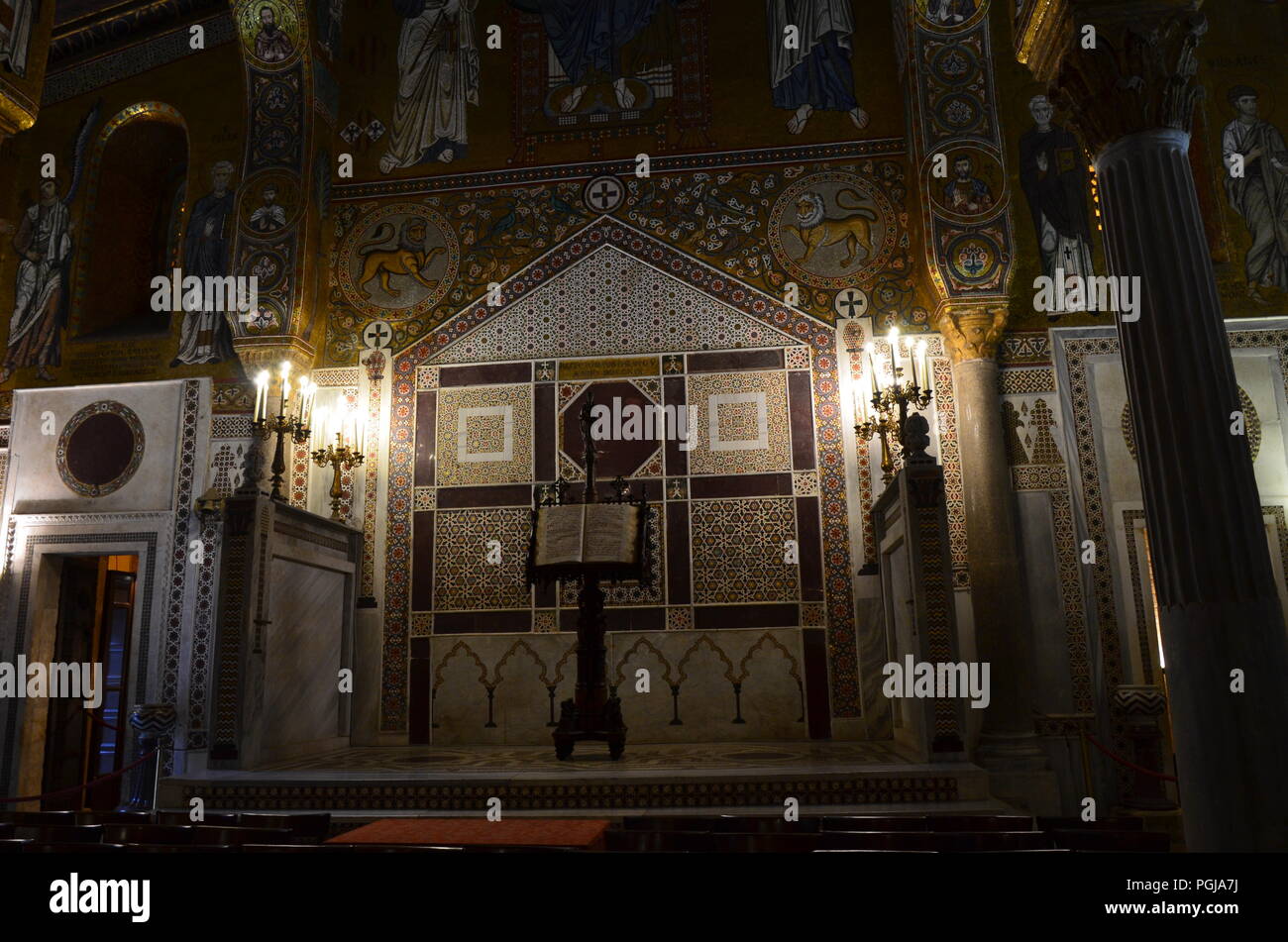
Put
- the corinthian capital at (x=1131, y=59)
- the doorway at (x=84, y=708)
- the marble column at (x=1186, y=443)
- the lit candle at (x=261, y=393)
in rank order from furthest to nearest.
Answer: the doorway at (x=84, y=708) → the lit candle at (x=261, y=393) → the corinthian capital at (x=1131, y=59) → the marble column at (x=1186, y=443)

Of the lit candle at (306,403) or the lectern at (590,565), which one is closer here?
the lectern at (590,565)

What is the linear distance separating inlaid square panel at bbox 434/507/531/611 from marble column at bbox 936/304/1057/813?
460cm

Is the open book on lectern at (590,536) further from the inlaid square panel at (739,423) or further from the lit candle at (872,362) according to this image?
the lit candle at (872,362)

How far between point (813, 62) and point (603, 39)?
2.54 metres

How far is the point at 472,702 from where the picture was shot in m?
9.74

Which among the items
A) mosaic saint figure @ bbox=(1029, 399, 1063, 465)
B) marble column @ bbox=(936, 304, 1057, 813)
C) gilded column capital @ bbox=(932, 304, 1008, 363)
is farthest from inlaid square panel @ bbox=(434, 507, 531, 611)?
mosaic saint figure @ bbox=(1029, 399, 1063, 465)

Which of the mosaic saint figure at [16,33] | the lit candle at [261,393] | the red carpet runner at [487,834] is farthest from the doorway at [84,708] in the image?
the red carpet runner at [487,834]

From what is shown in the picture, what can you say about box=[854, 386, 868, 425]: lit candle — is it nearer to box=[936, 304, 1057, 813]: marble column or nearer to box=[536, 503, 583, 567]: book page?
box=[936, 304, 1057, 813]: marble column

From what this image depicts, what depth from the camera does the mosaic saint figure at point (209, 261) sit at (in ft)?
34.8

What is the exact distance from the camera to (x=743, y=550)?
9.81 meters

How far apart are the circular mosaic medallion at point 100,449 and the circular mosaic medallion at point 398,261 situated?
2857 mm

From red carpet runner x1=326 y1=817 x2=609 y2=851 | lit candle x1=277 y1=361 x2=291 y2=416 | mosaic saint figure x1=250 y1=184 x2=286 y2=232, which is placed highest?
mosaic saint figure x1=250 y1=184 x2=286 y2=232

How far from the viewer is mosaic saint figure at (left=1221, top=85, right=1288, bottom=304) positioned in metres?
9.57

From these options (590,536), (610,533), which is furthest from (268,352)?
(610,533)
